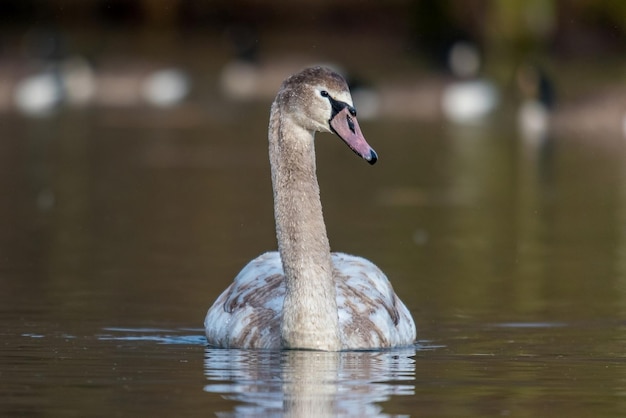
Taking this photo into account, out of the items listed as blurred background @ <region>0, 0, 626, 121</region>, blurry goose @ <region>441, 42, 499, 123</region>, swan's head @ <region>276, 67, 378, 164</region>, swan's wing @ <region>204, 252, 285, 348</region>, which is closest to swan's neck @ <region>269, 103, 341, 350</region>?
swan's head @ <region>276, 67, 378, 164</region>

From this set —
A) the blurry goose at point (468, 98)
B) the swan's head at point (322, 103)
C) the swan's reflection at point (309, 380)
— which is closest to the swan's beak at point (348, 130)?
the swan's head at point (322, 103)

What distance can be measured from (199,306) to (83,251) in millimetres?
3121

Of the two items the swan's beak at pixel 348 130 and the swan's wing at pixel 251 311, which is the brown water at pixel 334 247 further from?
the swan's beak at pixel 348 130

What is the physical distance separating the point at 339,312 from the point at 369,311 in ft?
0.60

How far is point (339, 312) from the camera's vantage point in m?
10.4

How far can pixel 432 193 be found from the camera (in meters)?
20.5

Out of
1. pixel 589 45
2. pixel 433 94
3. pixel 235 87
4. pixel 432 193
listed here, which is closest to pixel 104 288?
pixel 432 193

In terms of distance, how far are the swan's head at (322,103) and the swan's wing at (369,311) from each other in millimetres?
1038

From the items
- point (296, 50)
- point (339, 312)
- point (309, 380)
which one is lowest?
point (309, 380)

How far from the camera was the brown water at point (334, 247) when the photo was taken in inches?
344

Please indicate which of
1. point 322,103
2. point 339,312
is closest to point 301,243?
point 339,312

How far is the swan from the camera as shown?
9961 mm

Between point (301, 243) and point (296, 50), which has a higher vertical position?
point (296, 50)

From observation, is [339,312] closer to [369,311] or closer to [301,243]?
[369,311]
